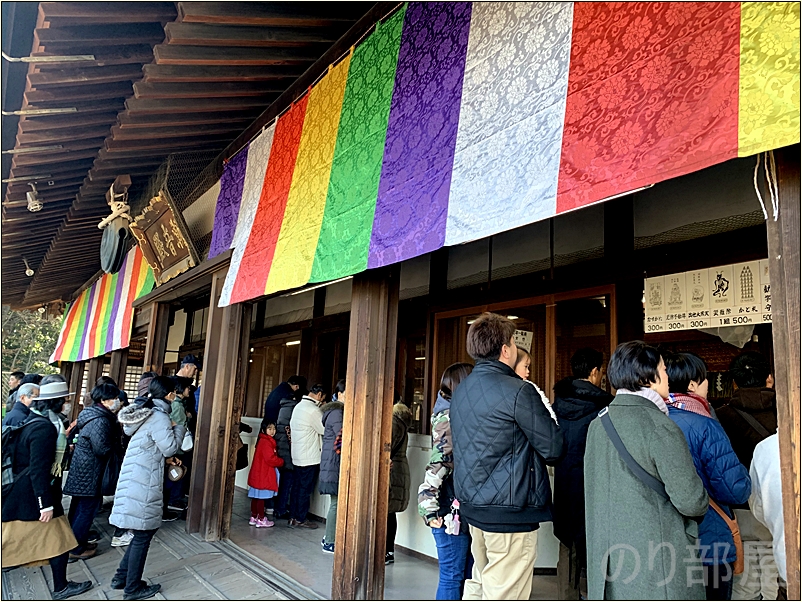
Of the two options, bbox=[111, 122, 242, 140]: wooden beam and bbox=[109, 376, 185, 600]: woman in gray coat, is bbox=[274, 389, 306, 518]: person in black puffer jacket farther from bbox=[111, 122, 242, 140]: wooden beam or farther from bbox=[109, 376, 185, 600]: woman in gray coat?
bbox=[111, 122, 242, 140]: wooden beam

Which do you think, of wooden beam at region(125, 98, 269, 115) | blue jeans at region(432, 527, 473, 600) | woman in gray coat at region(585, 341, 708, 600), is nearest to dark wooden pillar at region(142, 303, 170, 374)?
wooden beam at region(125, 98, 269, 115)

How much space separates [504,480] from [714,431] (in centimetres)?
96

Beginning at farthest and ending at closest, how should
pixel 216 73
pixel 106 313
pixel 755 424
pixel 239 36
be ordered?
pixel 106 313 < pixel 216 73 < pixel 239 36 < pixel 755 424

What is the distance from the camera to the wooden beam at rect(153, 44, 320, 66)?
4641 millimetres

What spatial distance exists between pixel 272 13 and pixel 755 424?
4.48 meters

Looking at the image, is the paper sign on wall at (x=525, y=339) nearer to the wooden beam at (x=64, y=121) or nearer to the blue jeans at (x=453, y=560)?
the blue jeans at (x=453, y=560)

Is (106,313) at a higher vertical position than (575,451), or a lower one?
higher

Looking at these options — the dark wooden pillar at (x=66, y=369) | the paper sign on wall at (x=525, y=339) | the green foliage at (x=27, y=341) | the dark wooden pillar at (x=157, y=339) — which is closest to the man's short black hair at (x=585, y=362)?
the paper sign on wall at (x=525, y=339)

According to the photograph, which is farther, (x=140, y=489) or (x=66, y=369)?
(x=66, y=369)

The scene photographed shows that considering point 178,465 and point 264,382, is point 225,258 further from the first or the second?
point 264,382

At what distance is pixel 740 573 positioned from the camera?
8.48 feet

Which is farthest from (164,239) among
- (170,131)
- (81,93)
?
(81,93)

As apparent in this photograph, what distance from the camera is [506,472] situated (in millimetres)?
2656

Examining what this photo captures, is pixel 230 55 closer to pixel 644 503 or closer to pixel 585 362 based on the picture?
pixel 585 362
